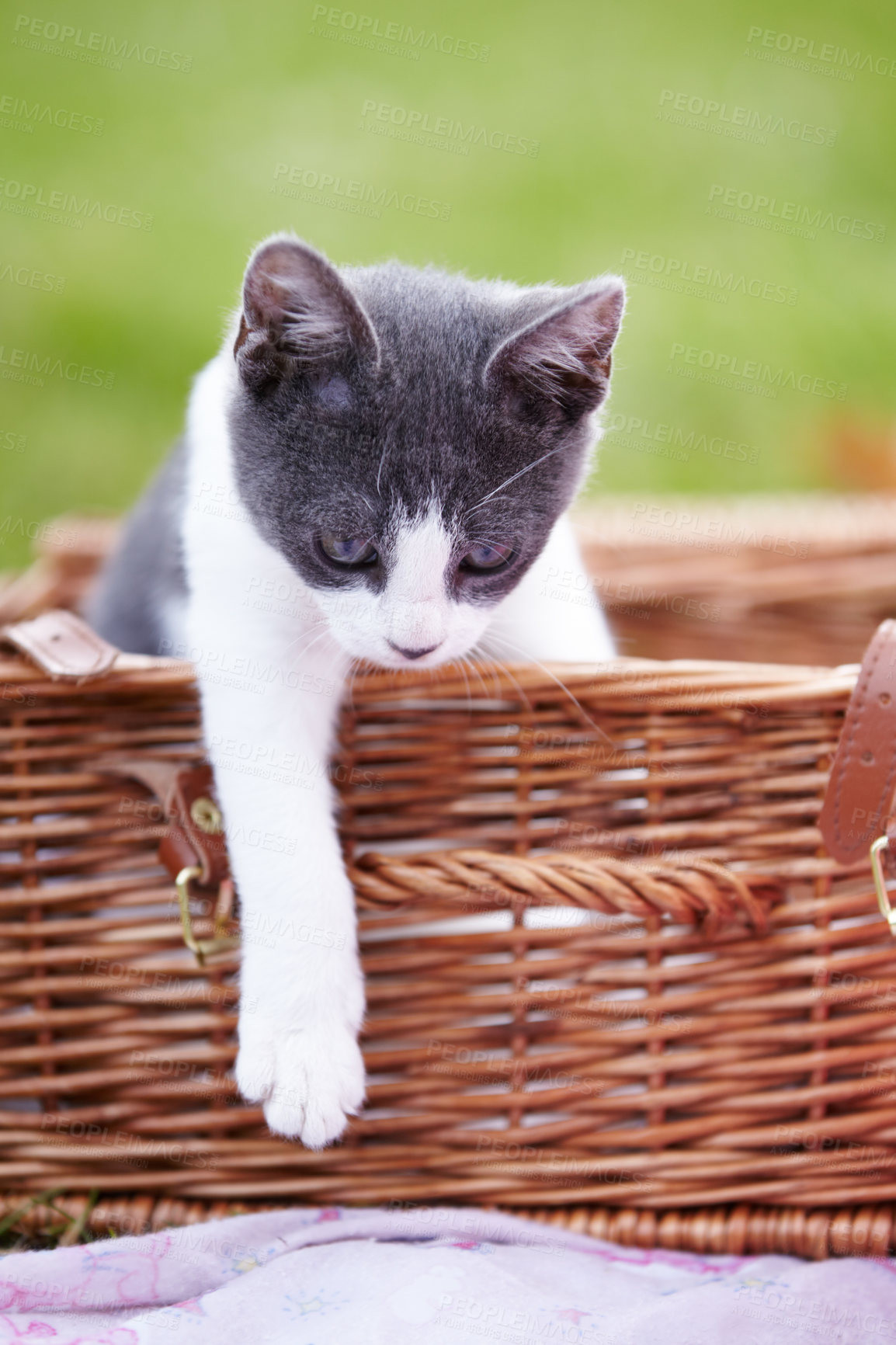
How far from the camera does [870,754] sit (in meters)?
0.99

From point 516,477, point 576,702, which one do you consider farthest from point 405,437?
point 576,702

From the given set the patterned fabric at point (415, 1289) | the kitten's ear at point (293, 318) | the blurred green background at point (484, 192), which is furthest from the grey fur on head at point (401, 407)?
the blurred green background at point (484, 192)

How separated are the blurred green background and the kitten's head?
1.55m

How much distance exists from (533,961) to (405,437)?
1.79 feet

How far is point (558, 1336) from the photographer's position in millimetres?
914

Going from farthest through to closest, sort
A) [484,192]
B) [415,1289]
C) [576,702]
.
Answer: [484,192] < [576,702] < [415,1289]

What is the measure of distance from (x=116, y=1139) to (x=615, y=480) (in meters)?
2.05

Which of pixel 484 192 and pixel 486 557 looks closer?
pixel 486 557

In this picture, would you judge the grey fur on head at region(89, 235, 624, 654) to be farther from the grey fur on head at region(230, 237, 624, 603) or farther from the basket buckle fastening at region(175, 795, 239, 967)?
the basket buckle fastening at region(175, 795, 239, 967)

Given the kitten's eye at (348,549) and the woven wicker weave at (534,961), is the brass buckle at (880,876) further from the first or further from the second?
the kitten's eye at (348,549)

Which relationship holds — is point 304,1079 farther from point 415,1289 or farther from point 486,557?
point 486,557

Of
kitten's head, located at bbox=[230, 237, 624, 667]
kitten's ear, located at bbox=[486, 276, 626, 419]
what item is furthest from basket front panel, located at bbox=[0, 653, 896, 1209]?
kitten's ear, located at bbox=[486, 276, 626, 419]

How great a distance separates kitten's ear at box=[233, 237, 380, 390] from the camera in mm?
960

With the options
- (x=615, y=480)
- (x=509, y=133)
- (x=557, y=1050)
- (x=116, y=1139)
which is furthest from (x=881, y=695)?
(x=509, y=133)
